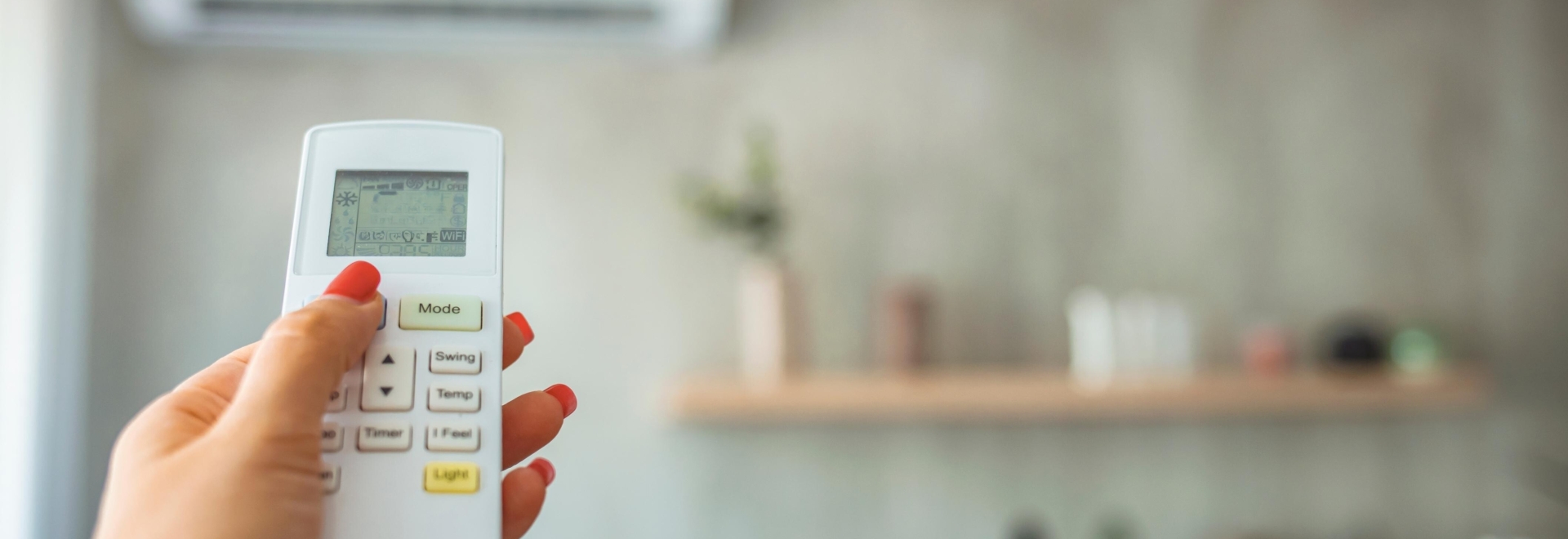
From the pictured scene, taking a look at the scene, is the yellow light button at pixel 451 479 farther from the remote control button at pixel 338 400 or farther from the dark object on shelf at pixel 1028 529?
the dark object on shelf at pixel 1028 529

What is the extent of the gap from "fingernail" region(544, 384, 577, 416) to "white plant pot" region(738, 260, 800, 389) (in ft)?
2.37

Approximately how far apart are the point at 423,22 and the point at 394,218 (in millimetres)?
886

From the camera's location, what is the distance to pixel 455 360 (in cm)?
40

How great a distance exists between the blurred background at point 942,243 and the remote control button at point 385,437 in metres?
0.80

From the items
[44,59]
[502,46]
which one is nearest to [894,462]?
[502,46]

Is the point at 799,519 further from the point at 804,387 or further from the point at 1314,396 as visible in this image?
the point at 1314,396

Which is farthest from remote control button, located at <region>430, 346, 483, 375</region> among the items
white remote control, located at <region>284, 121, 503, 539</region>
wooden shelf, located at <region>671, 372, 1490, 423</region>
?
wooden shelf, located at <region>671, 372, 1490, 423</region>

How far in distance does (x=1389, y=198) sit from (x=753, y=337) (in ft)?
3.58

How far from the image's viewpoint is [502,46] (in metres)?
1.29

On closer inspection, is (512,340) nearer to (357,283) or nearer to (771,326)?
(357,283)

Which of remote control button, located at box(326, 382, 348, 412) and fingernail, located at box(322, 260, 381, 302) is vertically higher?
fingernail, located at box(322, 260, 381, 302)

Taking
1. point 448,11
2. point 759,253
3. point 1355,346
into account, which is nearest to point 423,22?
point 448,11

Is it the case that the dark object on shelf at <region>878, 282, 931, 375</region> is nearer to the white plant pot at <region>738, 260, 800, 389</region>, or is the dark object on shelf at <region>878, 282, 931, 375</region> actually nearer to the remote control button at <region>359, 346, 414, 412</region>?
the white plant pot at <region>738, 260, 800, 389</region>

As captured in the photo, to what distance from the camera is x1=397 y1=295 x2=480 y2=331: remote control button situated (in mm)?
404
